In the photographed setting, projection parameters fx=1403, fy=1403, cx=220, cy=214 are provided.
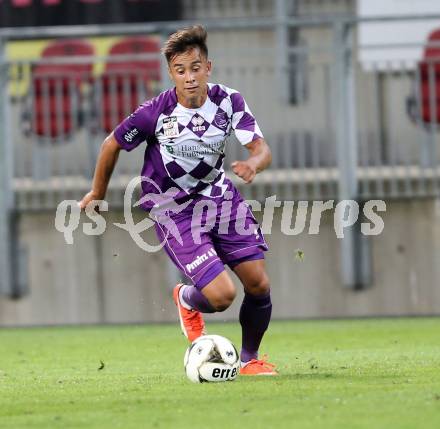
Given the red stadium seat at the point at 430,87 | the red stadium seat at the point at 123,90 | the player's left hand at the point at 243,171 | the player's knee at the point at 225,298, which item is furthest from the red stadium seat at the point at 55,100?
the player's left hand at the point at 243,171

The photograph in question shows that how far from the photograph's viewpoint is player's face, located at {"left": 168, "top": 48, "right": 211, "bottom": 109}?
26.2 ft

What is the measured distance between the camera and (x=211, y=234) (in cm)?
823

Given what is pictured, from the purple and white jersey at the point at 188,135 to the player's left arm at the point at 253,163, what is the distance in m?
0.07

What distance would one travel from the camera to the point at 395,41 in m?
13.9

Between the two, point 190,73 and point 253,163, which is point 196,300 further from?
point 190,73

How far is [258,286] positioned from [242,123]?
0.95 meters

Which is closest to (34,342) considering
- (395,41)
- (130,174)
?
(130,174)

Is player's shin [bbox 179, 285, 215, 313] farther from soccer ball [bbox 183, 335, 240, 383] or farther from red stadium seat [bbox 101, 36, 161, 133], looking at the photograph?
red stadium seat [bbox 101, 36, 161, 133]

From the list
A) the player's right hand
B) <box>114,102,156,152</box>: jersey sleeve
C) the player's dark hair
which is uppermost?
the player's dark hair

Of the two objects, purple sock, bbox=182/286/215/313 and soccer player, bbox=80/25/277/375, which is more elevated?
soccer player, bbox=80/25/277/375

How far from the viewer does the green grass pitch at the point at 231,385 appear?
6.11 metres

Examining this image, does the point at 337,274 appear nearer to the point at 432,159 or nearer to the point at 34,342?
the point at 432,159

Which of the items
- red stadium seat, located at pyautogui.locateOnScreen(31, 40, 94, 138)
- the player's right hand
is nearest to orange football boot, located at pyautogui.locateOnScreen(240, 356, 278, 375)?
the player's right hand

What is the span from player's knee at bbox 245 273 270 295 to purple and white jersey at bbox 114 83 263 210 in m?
0.55
